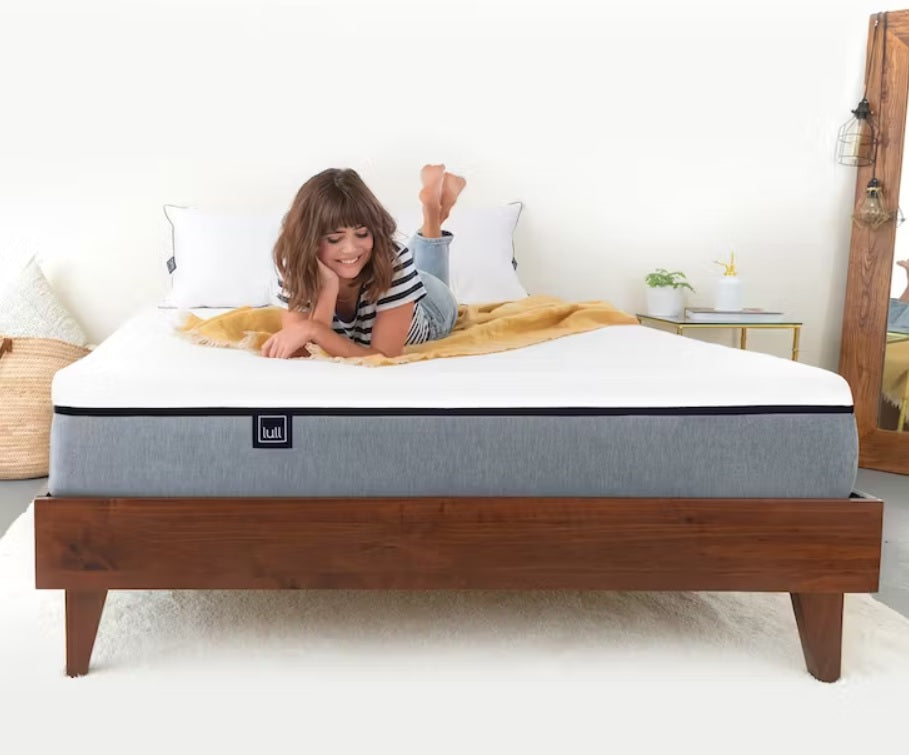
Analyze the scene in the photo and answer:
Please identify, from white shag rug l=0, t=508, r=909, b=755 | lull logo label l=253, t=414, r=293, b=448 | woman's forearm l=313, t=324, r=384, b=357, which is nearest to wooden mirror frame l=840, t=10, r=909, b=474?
white shag rug l=0, t=508, r=909, b=755

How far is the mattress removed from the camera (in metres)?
1.73

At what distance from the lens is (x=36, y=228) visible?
3.77m

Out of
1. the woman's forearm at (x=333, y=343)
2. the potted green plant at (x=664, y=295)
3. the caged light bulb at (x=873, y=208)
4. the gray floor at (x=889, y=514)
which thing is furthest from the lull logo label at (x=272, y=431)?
the caged light bulb at (x=873, y=208)

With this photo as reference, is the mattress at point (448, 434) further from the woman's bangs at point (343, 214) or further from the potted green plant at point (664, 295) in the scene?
the potted green plant at point (664, 295)

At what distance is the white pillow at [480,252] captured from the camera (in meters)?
3.40

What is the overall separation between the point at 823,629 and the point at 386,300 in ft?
3.56

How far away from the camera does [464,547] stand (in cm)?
175

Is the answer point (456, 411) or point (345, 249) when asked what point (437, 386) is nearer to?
point (456, 411)

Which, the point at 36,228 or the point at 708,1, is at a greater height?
the point at 708,1

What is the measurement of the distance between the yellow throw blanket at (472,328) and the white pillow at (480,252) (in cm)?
43

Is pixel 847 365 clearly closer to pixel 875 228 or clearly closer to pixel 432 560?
pixel 875 228

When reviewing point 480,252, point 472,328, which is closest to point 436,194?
point 472,328

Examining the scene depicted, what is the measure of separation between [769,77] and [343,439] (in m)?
2.92

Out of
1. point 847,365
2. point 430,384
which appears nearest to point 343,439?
point 430,384
